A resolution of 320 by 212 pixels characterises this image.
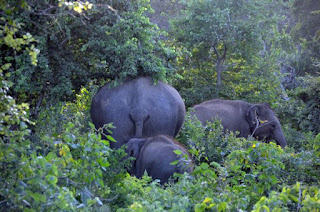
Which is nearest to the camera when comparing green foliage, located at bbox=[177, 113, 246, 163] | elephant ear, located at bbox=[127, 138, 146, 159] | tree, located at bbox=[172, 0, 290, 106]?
green foliage, located at bbox=[177, 113, 246, 163]

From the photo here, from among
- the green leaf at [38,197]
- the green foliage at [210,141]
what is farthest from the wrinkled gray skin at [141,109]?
the green leaf at [38,197]

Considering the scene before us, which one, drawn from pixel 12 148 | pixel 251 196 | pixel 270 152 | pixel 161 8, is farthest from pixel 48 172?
pixel 161 8

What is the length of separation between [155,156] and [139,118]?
1434 mm

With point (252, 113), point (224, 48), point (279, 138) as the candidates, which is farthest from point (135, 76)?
point (224, 48)

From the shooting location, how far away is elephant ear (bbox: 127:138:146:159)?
9250 millimetres

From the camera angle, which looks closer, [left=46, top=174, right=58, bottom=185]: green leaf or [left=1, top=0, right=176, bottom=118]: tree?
[left=46, top=174, right=58, bottom=185]: green leaf

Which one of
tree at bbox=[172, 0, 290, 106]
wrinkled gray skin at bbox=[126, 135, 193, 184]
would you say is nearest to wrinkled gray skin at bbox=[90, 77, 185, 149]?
wrinkled gray skin at bbox=[126, 135, 193, 184]

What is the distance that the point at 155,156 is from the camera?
879 cm

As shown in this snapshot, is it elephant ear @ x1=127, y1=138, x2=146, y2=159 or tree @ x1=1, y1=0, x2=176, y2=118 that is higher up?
tree @ x1=1, y1=0, x2=176, y2=118

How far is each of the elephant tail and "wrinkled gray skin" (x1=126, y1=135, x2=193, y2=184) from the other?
0.48 metres

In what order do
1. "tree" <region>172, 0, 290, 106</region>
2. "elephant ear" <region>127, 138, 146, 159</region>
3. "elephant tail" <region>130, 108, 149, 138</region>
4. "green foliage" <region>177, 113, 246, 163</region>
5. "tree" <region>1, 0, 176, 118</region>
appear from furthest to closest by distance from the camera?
"tree" <region>172, 0, 290, 106</region> → "elephant tail" <region>130, 108, 149, 138</region> → "tree" <region>1, 0, 176, 118</region> → "elephant ear" <region>127, 138, 146, 159</region> → "green foliage" <region>177, 113, 246, 163</region>

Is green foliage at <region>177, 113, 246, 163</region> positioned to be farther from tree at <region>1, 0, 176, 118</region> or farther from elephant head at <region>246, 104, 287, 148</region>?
elephant head at <region>246, 104, 287, 148</region>

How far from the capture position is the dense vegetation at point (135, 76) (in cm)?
484

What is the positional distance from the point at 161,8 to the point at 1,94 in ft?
67.4
